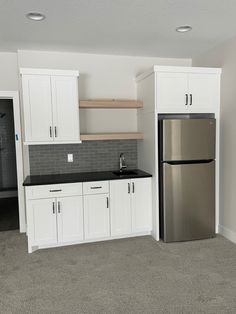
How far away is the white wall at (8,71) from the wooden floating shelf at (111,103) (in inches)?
43.5

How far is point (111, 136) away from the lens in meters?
4.02

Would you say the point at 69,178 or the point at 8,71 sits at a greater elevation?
the point at 8,71

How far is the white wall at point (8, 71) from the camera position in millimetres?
4047

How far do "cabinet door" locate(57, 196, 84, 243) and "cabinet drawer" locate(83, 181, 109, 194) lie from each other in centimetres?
14

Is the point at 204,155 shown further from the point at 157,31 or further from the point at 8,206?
the point at 8,206

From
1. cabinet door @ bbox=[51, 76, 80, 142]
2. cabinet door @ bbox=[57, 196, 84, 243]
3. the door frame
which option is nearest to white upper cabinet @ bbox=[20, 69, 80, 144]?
cabinet door @ bbox=[51, 76, 80, 142]

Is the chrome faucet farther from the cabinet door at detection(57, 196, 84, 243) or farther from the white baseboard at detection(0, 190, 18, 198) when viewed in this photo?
the white baseboard at detection(0, 190, 18, 198)

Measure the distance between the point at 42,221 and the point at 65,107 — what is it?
152cm

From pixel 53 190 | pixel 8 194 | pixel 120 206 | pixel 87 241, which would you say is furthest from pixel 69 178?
pixel 8 194

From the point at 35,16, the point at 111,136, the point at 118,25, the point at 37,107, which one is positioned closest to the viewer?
the point at 35,16

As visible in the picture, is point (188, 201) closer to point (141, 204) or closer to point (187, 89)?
point (141, 204)

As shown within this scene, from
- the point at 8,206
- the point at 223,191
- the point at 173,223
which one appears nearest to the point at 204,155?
the point at 223,191

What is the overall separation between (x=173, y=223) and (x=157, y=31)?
95.7 inches

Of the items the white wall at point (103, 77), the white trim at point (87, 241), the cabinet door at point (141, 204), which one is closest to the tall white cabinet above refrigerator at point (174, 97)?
the cabinet door at point (141, 204)
